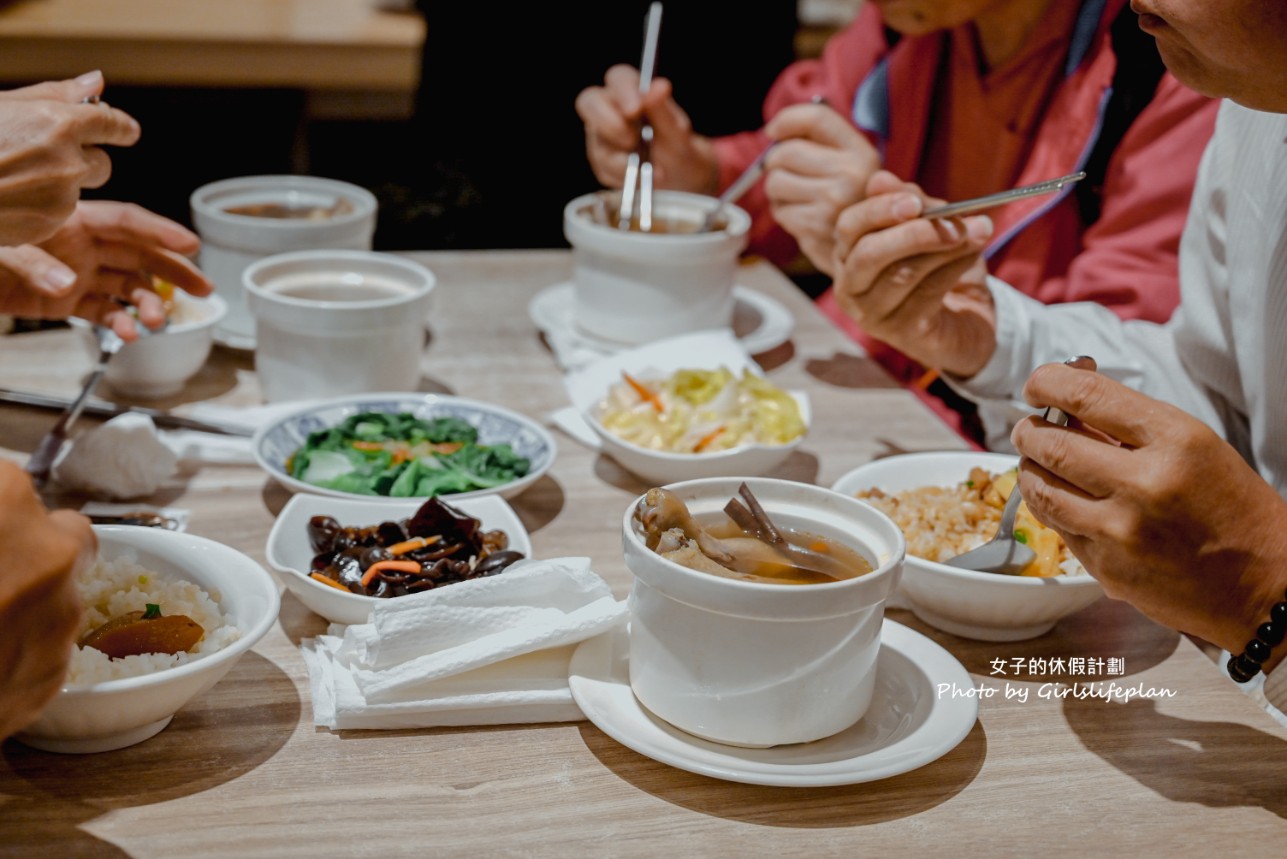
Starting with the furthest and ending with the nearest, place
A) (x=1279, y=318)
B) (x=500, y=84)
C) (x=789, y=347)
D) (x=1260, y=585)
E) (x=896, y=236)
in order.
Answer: (x=500, y=84)
(x=789, y=347)
(x=896, y=236)
(x=1279, y=318)
(x=1260, y=585)

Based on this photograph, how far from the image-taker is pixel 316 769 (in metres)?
0.99

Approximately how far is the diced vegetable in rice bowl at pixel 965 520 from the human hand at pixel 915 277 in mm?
333

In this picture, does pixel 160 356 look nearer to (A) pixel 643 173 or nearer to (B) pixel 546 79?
(A) pixel 643 173

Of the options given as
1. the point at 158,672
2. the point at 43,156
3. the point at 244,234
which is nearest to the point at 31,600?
the point at 158,672

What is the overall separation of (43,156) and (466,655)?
0.68m

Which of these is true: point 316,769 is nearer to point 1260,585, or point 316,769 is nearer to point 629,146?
point 1260,585

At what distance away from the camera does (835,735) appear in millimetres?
1051

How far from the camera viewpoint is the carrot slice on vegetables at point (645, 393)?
166cm

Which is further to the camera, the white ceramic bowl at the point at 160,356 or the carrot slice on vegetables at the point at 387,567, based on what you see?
the white ceramic bowl at the point at 160,356

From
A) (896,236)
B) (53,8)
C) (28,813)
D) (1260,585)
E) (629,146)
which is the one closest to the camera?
(28,813)

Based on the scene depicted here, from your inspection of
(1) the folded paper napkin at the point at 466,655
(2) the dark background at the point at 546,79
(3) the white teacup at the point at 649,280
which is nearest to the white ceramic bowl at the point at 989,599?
(1) the folded paper napkin at the point at 466,655

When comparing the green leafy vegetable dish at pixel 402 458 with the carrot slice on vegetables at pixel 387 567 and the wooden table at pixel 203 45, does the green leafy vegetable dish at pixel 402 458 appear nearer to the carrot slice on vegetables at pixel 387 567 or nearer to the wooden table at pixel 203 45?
the carrot slice on vegetables at pixel 387 567

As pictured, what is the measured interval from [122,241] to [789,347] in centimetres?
110

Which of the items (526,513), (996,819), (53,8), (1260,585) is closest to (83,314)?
(526,513)
